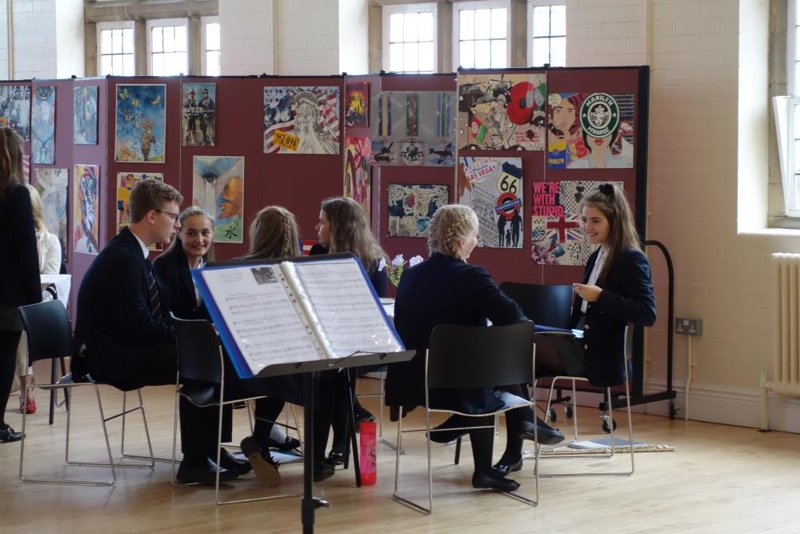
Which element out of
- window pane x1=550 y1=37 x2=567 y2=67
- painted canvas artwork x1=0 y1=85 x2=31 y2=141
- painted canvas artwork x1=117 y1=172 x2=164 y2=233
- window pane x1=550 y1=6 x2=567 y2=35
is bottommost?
painted canvas artwork x1=117 y1=172 x2=164 y2=233

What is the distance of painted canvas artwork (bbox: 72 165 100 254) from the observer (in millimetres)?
8703

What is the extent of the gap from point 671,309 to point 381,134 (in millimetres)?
2105

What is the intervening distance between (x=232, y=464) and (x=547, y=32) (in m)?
3.93

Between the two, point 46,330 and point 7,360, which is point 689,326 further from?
point 7,360

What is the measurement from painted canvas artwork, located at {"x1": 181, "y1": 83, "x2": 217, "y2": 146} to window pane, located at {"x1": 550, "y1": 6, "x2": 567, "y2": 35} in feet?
7.54

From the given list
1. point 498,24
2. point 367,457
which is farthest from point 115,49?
point 367,457

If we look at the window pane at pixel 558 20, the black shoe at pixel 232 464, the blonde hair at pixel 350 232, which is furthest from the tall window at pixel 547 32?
the black shoe at pixel 232 464

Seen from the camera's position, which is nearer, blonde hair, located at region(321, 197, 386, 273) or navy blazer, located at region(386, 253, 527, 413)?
navy blazer, located at region(386, 253, 527, 413)

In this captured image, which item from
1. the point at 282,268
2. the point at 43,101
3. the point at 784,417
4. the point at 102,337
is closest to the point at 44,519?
the point at 102,337

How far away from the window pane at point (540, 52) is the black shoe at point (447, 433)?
129 inches

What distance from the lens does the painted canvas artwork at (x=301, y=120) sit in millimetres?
8016

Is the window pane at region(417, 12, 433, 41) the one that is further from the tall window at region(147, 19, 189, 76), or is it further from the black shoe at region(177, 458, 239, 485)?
the black shoe at region(177, 458, 239, 485)

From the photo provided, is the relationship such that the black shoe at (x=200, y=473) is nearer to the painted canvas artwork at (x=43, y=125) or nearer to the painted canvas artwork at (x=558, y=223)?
the painted canvas artwork at (x=558, y=223)

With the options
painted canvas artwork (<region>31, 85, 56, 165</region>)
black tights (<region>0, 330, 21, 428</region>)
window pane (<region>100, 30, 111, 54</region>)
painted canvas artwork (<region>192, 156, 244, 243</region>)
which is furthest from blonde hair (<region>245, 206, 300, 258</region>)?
window pane (<region>100, 30, 111, 54</region>)
